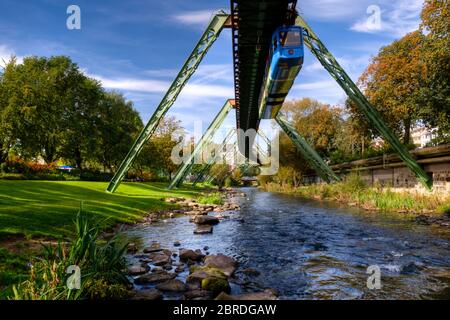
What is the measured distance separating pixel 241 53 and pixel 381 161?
18736mm

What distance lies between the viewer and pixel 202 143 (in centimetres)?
4328

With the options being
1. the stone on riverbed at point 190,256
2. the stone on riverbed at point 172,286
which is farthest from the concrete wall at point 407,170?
the stone on riverbed at point 172,286

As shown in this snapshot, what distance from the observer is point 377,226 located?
17094mm

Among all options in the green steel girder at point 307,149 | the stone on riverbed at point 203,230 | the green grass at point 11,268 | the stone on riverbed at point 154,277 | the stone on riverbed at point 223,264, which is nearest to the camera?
the green grass at point 11,268

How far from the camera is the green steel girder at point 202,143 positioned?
140 feet

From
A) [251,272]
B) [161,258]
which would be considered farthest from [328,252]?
[161,258]

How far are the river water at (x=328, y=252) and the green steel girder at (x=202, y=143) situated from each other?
22.9 metres

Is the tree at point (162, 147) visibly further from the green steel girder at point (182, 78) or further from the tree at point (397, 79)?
the tree at point (397, 79)

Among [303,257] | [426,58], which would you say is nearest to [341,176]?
[426,58]

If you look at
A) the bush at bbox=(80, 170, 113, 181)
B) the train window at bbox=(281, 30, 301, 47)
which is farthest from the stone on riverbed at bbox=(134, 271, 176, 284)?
the bush at bbox=(80, 170, 113, 181)

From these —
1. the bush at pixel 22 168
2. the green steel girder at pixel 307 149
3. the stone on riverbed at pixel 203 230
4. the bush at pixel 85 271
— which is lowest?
the stone on riverbed at pixel 203 230

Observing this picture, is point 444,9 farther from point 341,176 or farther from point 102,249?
point 341,176

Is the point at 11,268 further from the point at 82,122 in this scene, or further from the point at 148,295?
the point at 82,122
